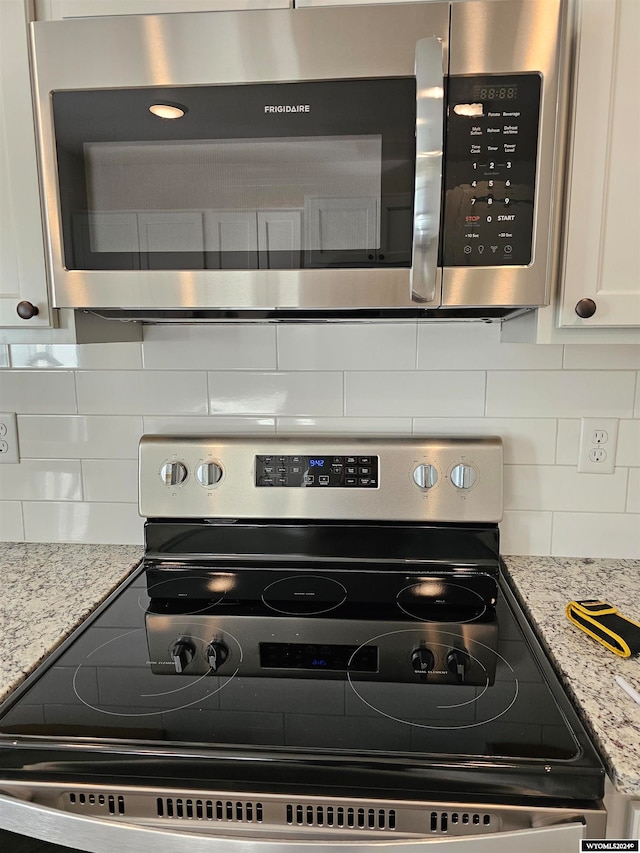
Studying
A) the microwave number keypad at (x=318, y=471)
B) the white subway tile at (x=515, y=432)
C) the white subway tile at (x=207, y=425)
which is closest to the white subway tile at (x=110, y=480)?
the white subway tile at (x=207, y=425)

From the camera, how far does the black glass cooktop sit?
2.34 feet

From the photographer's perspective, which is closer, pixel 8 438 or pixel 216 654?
pixel 216 654

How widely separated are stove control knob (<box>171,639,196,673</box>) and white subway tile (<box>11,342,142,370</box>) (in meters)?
0.62

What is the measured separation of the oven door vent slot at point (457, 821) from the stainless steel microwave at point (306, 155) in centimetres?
67

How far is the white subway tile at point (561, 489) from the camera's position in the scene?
1276mm

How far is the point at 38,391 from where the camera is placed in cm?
136

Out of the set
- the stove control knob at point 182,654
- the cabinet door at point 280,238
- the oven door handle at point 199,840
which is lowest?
the oven door handle at point 199,840

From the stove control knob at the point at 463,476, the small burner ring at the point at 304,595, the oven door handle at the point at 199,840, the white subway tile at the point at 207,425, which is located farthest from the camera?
the white subway tile at the point at 207,425

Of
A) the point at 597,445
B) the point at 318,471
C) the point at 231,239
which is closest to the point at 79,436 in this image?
the point at 318,471

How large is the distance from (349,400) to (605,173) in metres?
0.63

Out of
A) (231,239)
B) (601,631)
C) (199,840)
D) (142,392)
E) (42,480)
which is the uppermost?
(231,239)

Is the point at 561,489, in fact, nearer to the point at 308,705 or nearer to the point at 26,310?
the point at 308,705

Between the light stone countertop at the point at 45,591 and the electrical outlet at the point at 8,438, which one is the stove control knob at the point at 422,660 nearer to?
the light stone countertop at the point at 45,591

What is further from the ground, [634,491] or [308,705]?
[634,491]
